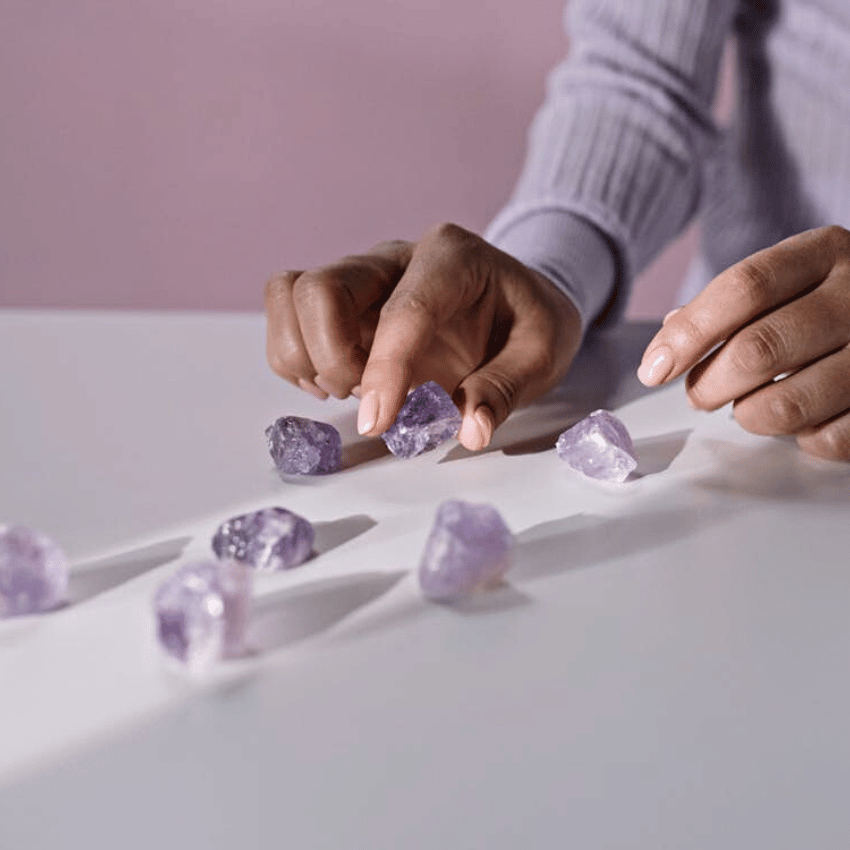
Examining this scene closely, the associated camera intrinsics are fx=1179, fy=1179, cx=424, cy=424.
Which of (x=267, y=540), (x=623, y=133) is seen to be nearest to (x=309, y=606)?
(x=267, y=540)

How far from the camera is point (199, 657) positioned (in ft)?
1.84

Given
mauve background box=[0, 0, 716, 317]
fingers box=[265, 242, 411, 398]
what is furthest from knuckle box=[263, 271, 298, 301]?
mauve background box=[0, 0, 716, 317]

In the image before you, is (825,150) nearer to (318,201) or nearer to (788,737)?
(788,737)

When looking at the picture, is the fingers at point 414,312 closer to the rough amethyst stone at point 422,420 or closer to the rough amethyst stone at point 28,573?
the rough amethyst stone at point 422,420

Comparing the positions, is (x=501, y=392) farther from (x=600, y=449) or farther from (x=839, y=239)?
(x=839, y=239)

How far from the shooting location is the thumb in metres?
0.84

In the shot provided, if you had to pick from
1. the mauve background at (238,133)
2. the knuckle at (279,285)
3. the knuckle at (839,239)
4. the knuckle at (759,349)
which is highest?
the mauve background at (238,133)

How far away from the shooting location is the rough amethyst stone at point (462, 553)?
62cm

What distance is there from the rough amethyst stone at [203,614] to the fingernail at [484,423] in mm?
296

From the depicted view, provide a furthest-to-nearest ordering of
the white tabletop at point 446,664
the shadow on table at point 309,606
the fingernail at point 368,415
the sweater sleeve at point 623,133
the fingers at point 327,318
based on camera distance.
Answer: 1. the sweater sleeve at point 623,133
2. the fingers at point 327,318
3. the fingernail at point 368,415
4. the shadow on table at point 309,606
5. the white tabletop at point 446,664

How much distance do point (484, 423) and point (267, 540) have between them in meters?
0.23

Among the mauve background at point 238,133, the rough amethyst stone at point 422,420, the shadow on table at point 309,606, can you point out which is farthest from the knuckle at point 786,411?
the mauve background at point 238,133

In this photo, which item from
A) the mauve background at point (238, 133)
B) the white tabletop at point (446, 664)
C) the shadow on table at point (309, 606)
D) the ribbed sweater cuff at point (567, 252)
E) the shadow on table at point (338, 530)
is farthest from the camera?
the mauve background at point (238, 133)

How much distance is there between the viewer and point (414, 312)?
0.87 meters
